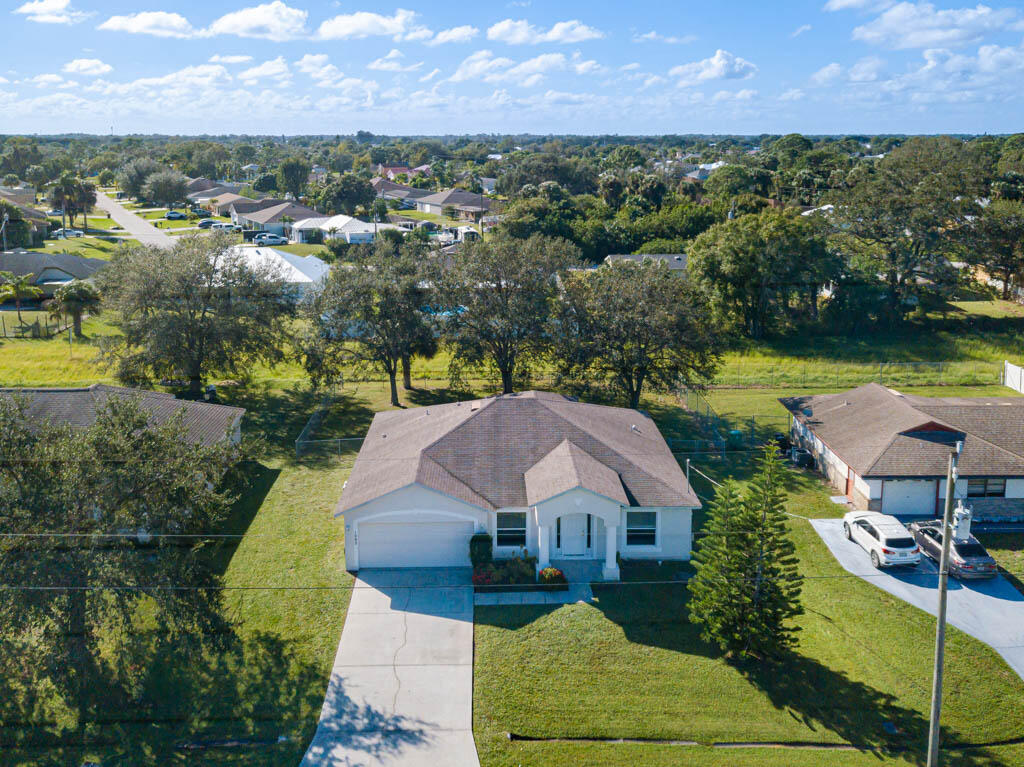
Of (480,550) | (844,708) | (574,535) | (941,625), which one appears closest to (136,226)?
(480,550)

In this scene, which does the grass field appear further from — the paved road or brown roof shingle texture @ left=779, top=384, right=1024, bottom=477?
the paved road

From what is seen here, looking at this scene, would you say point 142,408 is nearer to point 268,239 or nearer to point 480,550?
point 480,550

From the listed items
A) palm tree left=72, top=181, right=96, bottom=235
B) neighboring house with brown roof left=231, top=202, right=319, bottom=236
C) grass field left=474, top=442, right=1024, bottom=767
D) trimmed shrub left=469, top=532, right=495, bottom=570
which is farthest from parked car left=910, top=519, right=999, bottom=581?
palm tree left=72, top=181, right=96, bottom=235

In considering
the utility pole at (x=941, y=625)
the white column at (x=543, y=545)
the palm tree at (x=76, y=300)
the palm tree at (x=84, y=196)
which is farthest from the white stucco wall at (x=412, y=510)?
the palm tree at (x=84, y=196)

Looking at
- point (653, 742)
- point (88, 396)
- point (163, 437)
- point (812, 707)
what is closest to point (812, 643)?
point (812, 707)

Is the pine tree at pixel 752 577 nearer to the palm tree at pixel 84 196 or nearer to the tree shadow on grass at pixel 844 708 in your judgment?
the tree shadow on grass at pixel 844 708
